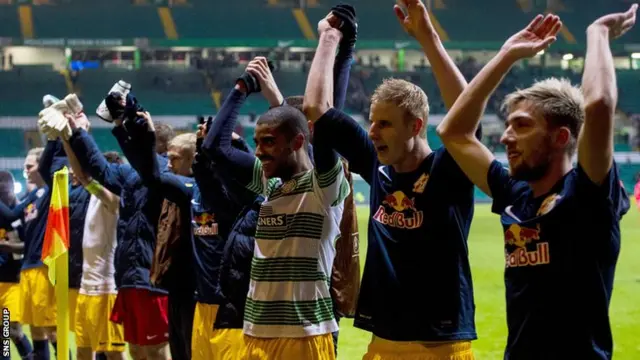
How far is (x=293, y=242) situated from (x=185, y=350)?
2432 mm

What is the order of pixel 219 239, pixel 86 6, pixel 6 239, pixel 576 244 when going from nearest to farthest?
pixel 576 244 → pixel 219 239 → pixel 6 239 → pixel 86 6

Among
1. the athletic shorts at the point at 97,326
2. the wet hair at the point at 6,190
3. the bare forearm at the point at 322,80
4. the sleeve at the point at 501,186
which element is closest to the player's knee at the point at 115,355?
the athletic shorts at the point at 97,326

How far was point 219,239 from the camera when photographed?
5.79m

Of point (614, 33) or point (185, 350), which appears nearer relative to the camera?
point (614, 33)

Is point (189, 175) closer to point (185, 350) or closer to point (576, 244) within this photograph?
point (185, 350)

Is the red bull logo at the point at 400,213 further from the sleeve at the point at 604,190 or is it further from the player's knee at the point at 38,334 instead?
the player's knee at the point at 38,334

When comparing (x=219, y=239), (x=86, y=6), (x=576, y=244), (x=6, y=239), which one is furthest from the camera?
(x=86, y=6)

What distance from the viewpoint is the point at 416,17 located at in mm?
3852

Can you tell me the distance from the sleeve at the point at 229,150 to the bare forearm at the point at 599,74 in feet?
6.62

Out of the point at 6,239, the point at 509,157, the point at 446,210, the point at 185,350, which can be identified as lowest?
the point at 185,350

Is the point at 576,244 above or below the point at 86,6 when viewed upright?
below

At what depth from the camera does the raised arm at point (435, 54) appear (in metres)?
3.79

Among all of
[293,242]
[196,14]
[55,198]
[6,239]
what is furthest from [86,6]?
[293,242]

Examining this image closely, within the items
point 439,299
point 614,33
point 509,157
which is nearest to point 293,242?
point 439,299
